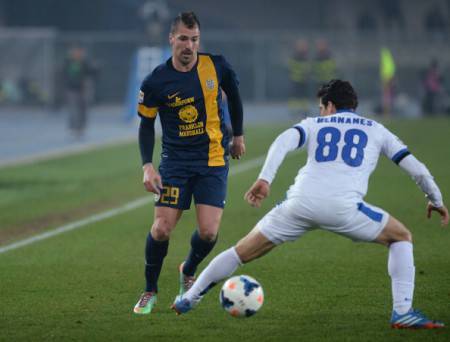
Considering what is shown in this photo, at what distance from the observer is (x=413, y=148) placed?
24734mm

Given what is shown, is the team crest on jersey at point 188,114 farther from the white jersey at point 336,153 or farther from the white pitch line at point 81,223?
the white pitch line at point 81,223

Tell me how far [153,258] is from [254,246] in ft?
4.13

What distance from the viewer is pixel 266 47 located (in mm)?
43344

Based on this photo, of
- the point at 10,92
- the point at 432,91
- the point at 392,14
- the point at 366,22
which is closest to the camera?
the point at 432,91

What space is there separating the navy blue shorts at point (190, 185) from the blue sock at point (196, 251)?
32 cm

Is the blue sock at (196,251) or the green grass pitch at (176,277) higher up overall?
the blue sock at (196,251)

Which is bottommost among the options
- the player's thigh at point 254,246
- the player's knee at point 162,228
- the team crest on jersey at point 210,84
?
the player's knee at point 162,228

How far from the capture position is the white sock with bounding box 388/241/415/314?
7.79m

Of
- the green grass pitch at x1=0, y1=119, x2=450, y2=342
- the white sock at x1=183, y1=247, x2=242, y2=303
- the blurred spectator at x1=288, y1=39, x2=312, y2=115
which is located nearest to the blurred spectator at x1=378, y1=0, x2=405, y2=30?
the blurred spectator at x1=288, y1=39, x2=312, y2=115

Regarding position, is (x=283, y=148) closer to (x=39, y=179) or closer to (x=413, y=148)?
(x=39, y=179)

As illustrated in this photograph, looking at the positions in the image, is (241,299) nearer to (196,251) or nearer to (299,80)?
(196,251)

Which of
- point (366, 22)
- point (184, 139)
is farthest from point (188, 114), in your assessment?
point (366, 22)

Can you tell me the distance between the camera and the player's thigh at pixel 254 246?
7910 mm

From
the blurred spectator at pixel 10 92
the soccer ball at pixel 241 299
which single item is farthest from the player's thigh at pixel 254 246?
the blurred spectator at pixel 10 92
